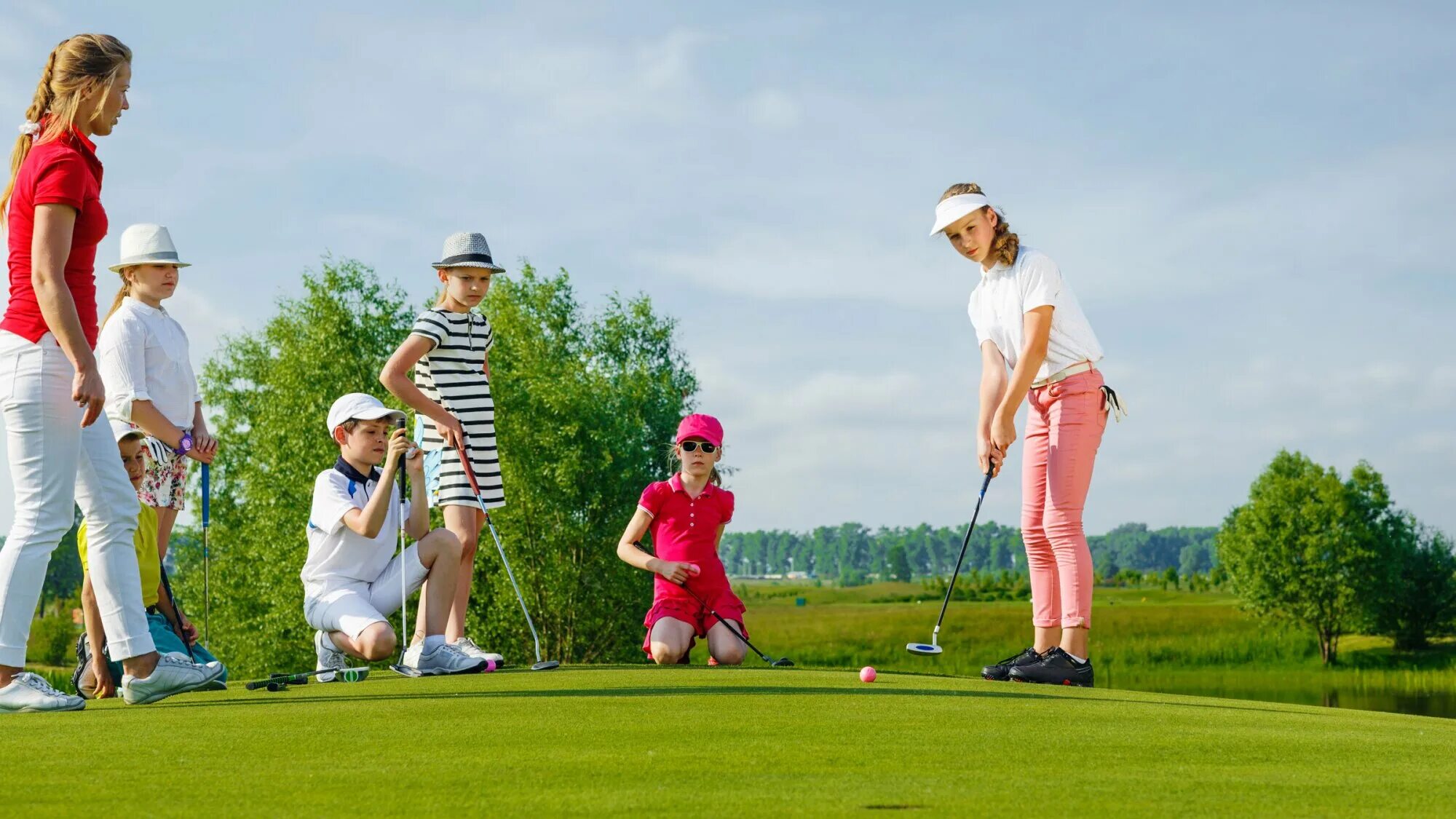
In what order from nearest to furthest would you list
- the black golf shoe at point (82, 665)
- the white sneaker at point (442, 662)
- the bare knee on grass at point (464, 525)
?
the black golf shoe at point (82, 665) → the white sneaker at point (442, 662) → the bare knee on grass at point (464, 525)

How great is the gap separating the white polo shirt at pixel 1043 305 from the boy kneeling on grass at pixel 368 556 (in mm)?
3225

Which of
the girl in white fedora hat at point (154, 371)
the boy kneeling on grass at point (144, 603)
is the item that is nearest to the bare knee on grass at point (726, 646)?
the boy kneeling on grass at point (144, 603)

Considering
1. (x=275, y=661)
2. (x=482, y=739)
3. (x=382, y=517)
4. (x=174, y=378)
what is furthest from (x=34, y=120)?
(x=275, y=661)

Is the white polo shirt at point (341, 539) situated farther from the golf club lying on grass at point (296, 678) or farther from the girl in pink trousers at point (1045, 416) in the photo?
the girl in pink trousers at point (1045, 416)

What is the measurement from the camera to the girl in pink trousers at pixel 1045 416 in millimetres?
6688

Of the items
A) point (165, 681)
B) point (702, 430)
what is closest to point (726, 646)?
point (702, 430)

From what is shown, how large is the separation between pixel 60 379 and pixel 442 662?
270cm

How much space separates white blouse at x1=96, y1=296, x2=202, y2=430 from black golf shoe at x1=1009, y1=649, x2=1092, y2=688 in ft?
15.2

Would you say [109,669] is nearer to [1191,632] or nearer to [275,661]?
[275,661]

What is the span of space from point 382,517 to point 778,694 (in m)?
2.55

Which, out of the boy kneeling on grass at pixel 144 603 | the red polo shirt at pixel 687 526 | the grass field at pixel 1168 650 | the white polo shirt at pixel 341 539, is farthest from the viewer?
the grass field at pixel 1168 650

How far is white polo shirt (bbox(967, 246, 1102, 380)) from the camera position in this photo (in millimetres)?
6730

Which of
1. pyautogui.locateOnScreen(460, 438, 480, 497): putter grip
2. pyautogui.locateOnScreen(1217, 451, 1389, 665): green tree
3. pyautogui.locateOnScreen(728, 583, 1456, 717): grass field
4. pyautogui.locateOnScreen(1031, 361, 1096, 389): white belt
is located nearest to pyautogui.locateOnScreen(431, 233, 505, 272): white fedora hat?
pyautogui.locateOnScreen(460, 438, 480, 497): putter grip

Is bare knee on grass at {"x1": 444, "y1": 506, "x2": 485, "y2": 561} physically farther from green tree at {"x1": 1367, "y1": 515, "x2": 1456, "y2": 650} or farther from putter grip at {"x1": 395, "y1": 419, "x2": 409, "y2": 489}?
green tree at {"x1": 1367, "y1": 515, "x2": 1456, "y2": 650}
